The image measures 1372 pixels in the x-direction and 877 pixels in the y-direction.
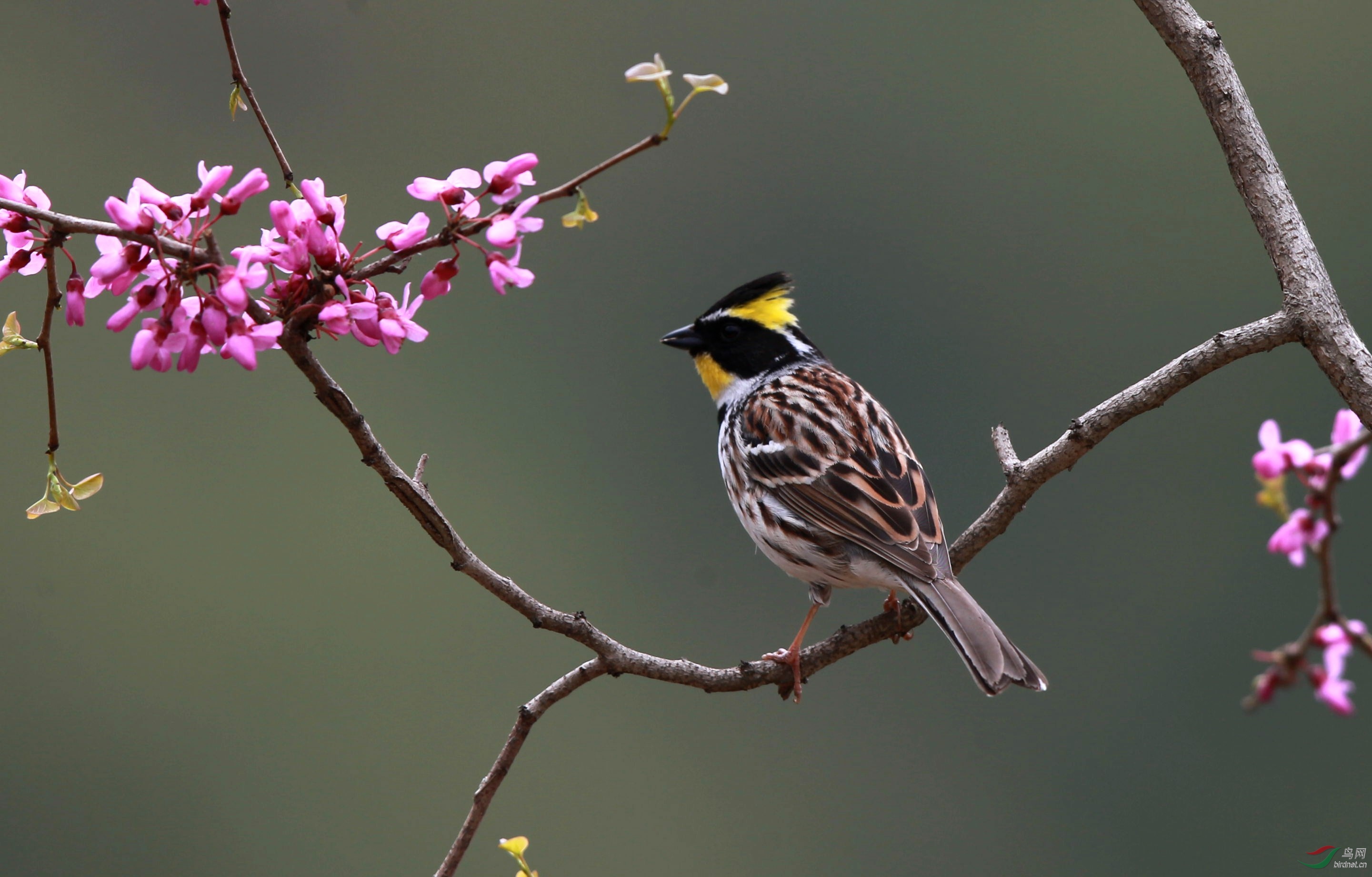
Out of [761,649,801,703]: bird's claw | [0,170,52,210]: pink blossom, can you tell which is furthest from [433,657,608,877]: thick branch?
[0,170,52,210]: pink blossom

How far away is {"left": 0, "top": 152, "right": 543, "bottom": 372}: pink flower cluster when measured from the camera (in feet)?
8.58

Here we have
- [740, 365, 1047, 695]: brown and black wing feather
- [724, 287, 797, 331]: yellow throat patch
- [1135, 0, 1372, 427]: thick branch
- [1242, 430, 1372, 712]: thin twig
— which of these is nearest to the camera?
[1242, 430, 1372, 712]: thin twig

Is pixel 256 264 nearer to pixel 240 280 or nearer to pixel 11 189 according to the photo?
pixel 240 280

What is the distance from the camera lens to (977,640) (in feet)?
14.5

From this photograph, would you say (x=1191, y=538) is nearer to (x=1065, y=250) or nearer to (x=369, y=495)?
(x=1065, y=250)

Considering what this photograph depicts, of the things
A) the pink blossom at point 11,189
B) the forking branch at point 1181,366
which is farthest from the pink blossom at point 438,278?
the pink blossom at point 11,189

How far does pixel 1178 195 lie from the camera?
37969 mm

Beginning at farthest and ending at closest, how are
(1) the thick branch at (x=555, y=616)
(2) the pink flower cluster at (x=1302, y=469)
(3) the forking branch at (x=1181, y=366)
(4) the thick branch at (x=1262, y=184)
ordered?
(4) the thick branch at (x=1262, y=184) < (3) the forking branch at (x=1181, y=366) < (1) the thick branch at (x=555, y=616) < (2) the pink flower cluster at (x=1302, y=469)

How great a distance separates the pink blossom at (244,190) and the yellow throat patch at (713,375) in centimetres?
365

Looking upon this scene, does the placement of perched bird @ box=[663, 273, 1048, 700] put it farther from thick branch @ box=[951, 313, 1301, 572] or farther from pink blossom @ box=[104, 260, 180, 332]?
pink blossom @ box=[104, 260, 180, 332]

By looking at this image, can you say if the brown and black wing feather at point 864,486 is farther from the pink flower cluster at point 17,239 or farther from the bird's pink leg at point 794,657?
the pink flower cluster at point 17,239

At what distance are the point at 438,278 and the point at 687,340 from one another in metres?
3.23

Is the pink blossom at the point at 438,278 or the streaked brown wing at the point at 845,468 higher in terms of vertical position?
the pink blossom at the point at 438,278

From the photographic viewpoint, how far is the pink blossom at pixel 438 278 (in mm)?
2889
